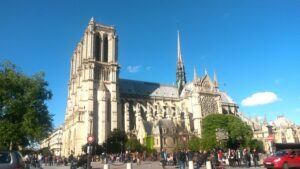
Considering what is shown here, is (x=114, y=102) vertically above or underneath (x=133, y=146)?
above

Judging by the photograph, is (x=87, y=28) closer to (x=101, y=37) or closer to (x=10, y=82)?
(x=101, y=37)

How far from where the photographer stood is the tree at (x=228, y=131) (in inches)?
2501

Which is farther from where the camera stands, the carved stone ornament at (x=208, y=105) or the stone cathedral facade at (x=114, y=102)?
the carved stone ornament at (x=208, y=105)

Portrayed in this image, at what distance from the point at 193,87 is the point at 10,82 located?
56953 millimetres

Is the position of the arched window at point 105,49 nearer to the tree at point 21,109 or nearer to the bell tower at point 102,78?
the bell tower at point 102,78

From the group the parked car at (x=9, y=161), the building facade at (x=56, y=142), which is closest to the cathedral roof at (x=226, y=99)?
the building facade at (x=56, y=142)

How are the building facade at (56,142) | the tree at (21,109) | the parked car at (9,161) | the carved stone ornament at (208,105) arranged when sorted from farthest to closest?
the building facade at (56,142) → the carved stone ornament at (208,105) → the tree at (21,109) → the parked car at (9,161)

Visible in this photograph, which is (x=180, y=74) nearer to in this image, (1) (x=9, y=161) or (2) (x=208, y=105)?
(2) (x=208, y=105)

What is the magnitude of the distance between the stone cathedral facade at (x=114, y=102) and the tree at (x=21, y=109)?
32739mm

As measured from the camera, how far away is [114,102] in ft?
237

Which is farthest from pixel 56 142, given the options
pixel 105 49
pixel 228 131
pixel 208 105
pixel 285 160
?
pixel 285 160

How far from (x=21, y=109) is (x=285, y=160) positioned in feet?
85.7

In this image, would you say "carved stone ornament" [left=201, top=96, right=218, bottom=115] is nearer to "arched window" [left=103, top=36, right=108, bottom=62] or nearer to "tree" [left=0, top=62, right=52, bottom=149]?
"arched window" [left=103, top=36, right=108, bottom=62]

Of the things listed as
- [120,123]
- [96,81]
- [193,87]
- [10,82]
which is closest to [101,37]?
[96,81]
